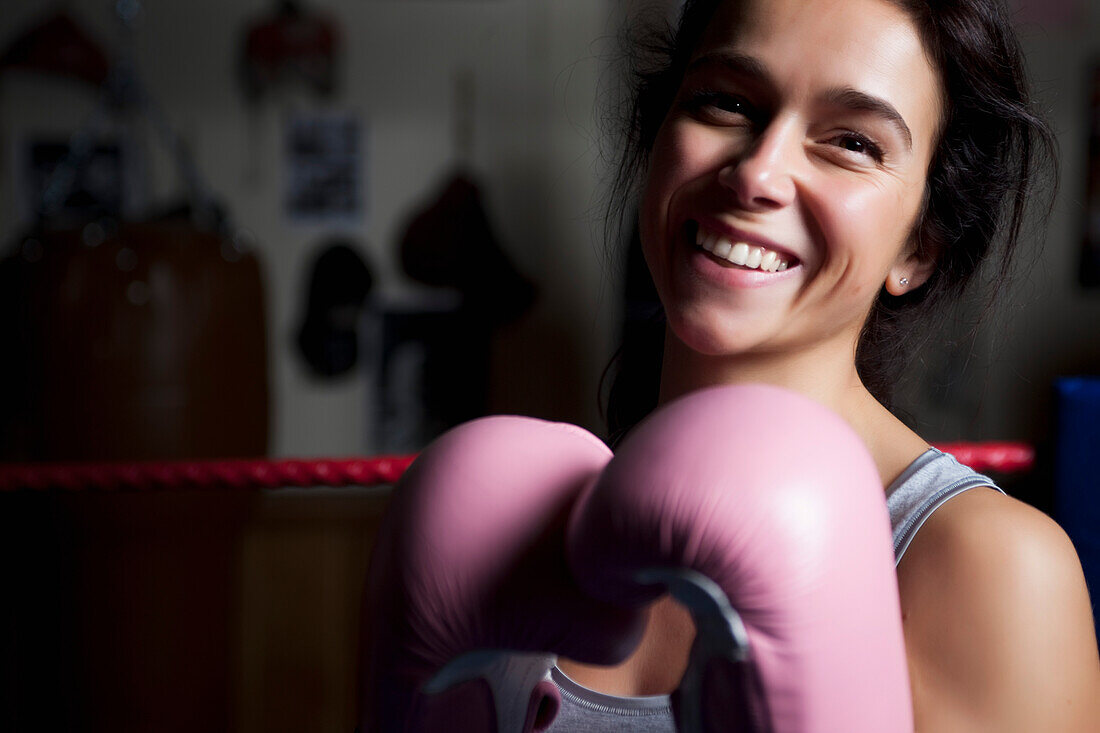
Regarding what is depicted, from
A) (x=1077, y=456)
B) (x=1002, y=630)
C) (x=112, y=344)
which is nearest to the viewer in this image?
(x=1002, y=630)

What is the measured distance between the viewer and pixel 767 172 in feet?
2.05

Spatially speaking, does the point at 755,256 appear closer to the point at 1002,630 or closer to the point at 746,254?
the point at 746,254

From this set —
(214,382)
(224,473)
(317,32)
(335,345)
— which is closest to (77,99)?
(317,32)

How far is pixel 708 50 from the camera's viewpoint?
71 cm

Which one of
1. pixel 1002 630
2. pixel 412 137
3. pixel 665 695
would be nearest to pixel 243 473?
pixel 665 695

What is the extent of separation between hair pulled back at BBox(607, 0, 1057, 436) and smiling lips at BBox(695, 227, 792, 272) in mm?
140

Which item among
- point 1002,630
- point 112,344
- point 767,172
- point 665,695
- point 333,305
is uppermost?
point 767,172

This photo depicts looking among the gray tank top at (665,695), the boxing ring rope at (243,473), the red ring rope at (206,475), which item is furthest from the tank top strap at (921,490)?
the red ring rope at (206,475)

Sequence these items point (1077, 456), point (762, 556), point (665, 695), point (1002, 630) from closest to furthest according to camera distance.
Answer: point (762, 556)
point (1002, 630)
point (665, 695)
point (1077, 456)

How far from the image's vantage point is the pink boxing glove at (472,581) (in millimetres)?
472

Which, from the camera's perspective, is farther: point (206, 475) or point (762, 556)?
point (206, 475)

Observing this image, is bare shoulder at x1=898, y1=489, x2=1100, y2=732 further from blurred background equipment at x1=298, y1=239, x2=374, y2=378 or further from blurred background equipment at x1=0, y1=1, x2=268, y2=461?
blurred background equipment at x1=298, y1=239, x2=374, y2=378

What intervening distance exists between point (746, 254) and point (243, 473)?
82 cm

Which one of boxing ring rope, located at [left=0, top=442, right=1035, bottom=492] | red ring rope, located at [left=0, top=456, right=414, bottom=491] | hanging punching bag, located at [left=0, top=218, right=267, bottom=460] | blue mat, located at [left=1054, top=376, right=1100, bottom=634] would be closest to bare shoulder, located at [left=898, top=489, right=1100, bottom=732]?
blue mat, located at [left=1054, top=376, right=1100, bottom=634]
